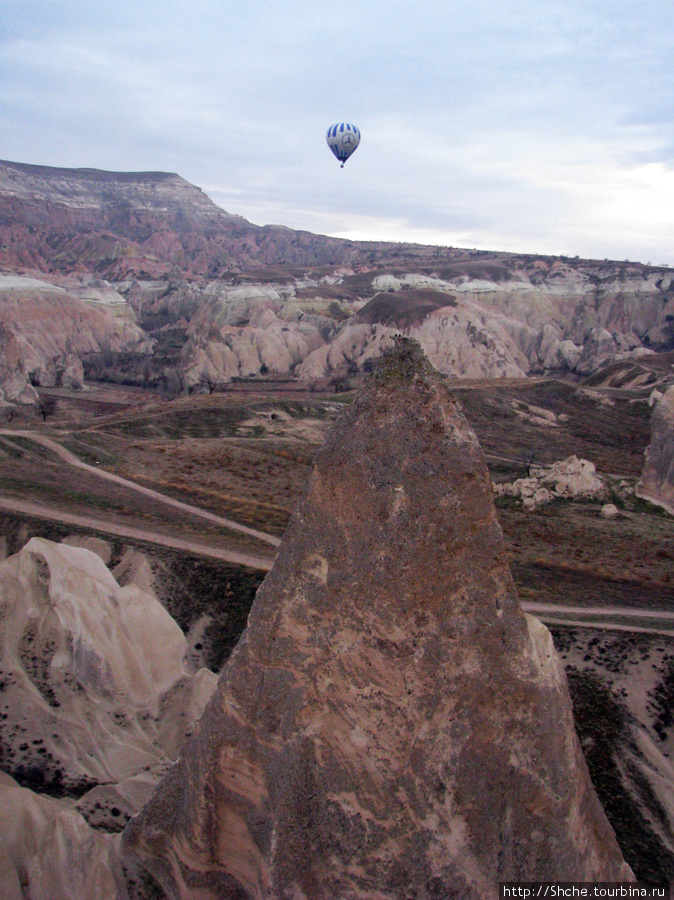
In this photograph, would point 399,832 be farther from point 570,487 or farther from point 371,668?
point 570,487

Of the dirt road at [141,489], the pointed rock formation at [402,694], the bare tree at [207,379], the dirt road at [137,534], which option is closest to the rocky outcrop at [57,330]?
the bare tree at [207,379]

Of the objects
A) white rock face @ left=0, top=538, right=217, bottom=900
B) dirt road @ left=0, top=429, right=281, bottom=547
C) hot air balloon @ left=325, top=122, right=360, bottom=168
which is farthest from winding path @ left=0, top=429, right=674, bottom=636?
hot air balloon @ left=325, top=122, right=360, bottom=168

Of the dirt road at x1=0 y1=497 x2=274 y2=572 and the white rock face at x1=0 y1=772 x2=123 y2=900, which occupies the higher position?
the white rock face at x1=0 y1=772 x2=123 y2=900

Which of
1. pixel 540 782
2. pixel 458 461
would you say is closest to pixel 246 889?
pixel 540 782

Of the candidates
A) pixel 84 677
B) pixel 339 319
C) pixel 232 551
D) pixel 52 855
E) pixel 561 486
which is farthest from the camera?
pixel 339 319

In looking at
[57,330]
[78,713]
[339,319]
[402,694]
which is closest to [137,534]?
[78,713]

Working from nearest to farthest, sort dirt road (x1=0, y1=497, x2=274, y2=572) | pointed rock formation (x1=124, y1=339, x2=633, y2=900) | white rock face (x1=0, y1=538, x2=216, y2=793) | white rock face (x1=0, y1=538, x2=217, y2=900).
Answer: pointed rock formation (x1=124, y1=339, x2=633, y2=900), white rock face (x1=0, y1=538, x2=217, y2=900), white rock face (x1=0, y1=538, x2=216, y2=793), dirt road (x1=0, y1=497, x2=274, y2=572)

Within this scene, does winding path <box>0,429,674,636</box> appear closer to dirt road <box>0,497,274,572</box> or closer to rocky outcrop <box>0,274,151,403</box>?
dirt road <box>0,497,274,572</box>

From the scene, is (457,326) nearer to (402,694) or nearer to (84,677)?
(84,677)
